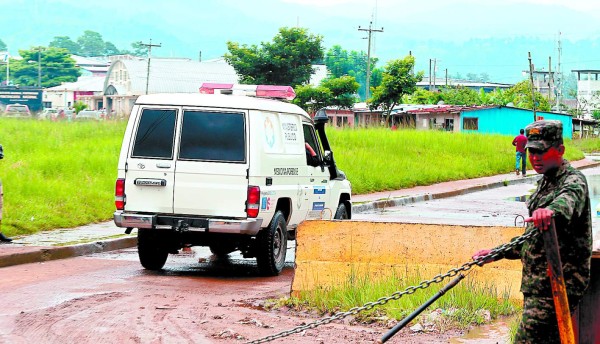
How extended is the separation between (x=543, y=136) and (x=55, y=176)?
17.8 meters

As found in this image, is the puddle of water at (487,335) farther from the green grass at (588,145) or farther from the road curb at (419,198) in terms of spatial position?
the green grass at (588,145)

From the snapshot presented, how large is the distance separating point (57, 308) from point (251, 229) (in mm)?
2968

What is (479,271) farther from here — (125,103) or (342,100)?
(125,103)

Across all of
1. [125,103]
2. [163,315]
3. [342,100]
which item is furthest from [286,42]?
[163,315]

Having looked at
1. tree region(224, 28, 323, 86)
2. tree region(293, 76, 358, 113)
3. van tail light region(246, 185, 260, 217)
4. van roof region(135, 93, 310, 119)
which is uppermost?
tree region(224, 28, 323, 86)

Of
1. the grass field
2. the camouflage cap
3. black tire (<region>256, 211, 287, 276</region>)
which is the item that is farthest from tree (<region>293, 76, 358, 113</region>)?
the camouflage cap

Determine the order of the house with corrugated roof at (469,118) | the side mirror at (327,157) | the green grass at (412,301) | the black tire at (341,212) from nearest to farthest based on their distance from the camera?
the green grass at (412,301) → the side mirror at (327,157) → the black tire at (341,212) → the house with corrugated roof at (469,118)

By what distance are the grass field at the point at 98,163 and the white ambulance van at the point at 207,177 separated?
4.46 metres

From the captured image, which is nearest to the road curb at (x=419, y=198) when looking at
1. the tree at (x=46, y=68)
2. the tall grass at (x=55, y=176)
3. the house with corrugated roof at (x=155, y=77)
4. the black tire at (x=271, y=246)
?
the tall grass at (x=55, y=176)

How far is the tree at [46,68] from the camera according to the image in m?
139

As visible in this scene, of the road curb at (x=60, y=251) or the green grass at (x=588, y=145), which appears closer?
the road curb at (x=60, y=251)

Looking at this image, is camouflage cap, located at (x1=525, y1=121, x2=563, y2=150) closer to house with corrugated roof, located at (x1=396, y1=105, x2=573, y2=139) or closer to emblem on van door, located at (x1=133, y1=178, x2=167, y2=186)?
emblem on van door, located at (x1=133, y1=178, x2=167, y2=186)

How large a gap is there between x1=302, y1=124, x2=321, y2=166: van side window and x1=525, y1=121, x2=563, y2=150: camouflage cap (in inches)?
340

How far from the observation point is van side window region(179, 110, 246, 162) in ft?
41.9
